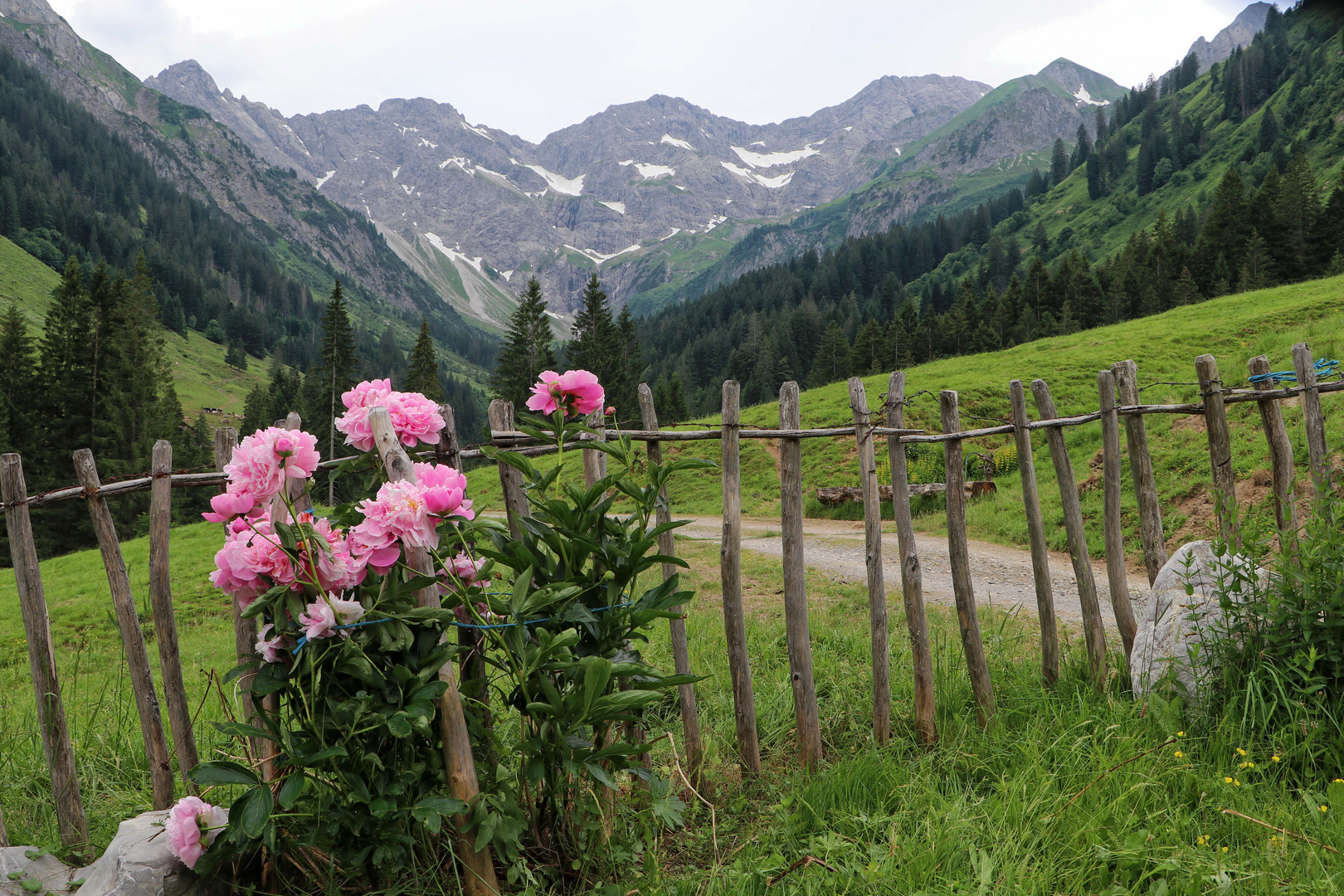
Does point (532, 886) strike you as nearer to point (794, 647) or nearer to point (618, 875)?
point (618, 875)

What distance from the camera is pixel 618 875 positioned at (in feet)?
9.96

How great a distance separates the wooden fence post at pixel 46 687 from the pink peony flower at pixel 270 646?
77.4 inches

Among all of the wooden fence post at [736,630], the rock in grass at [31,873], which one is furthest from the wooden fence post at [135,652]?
the wooden fence post at [736,630]

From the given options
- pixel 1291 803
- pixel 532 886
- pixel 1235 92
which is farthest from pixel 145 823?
pixel 1235 92

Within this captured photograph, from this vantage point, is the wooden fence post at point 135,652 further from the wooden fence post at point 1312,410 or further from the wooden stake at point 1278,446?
the wooden fence post at point 1312,410

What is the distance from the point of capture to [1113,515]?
480cm

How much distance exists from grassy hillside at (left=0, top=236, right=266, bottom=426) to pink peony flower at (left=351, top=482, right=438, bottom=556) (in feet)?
280

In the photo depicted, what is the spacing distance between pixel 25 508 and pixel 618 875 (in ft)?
11.4

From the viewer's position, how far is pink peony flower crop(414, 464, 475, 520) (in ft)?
8.11

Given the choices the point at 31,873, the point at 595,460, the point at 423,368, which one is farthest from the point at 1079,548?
the point at 423,368

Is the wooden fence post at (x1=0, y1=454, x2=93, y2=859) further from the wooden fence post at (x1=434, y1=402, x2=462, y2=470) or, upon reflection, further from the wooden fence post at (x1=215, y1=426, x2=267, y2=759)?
the wooden fence post at (x1=434, y1=402, x2=462, y2=470)

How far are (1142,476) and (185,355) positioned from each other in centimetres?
11505

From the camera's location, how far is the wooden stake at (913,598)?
4.25m

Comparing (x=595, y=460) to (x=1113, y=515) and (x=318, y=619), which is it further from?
(x=1113, y=515)
